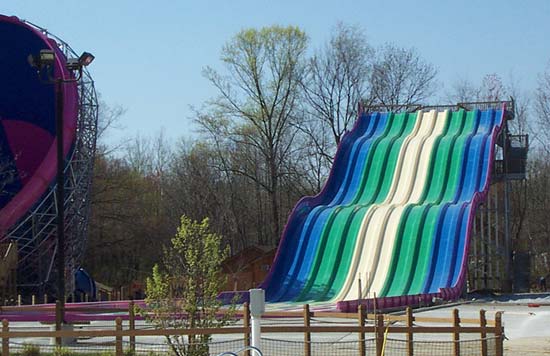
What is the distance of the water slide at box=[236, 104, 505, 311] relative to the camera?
41375 mm

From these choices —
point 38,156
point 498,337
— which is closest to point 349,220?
point 38,156

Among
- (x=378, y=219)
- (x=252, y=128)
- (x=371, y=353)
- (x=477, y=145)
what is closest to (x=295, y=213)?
(x=378, y=219)

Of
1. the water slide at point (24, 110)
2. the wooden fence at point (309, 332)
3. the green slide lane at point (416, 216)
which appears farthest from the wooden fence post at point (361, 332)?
the water slide at point (24, 110)

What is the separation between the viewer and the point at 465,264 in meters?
40.8

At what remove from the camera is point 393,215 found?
4538cm

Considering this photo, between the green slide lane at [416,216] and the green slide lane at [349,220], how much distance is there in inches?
83.9

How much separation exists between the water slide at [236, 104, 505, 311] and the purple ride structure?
9.19 meters

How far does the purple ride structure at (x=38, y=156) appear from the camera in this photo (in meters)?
42.8

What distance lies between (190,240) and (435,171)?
32.0 meters

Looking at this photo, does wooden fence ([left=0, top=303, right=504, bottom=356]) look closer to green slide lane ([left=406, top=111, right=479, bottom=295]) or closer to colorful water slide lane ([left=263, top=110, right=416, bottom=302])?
green slide lane ([left=406, top=111, right=479, bottom=295])

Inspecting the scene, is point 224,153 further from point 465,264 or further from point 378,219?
point 465,264

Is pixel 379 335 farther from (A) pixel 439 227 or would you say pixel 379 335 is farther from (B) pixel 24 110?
(B) pixel 24 110

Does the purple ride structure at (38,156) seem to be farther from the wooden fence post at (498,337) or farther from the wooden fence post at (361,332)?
the wooden fence post at (498,337)

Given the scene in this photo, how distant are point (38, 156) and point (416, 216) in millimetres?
17178
